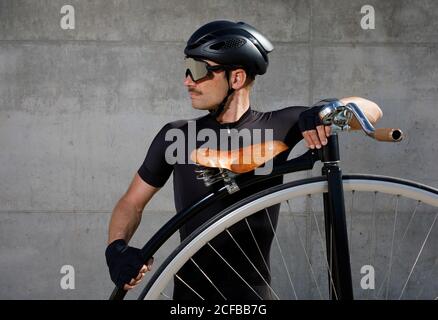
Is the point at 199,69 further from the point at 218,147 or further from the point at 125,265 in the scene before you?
the point at 125,265

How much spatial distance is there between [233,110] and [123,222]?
0.61 m

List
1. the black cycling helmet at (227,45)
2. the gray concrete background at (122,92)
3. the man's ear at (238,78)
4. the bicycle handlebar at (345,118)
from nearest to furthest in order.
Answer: the bicycle handlebar at (345,118)
the black cycling helmet at (227,45)
the man's ear at (238,78)
the gray concrete background at (122,92)

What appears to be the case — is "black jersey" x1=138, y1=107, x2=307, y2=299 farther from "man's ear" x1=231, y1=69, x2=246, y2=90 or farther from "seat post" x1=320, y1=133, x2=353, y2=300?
"seat post" x1=320, y1=133, x2=353, y2=300

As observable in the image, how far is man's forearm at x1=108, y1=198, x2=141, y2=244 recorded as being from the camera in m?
2.70

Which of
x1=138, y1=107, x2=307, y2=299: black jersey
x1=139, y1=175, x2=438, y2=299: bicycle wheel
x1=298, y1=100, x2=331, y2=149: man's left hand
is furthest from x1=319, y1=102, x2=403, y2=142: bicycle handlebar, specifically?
x1=139, y1=175, x2=438, y2=299: bicycle wheel

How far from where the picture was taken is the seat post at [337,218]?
2.17m

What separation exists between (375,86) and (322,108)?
3.12 meters

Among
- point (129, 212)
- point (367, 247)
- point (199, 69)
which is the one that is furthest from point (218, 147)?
point (367, 247)

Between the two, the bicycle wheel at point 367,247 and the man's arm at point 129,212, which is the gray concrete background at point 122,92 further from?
the man's arm at point 129,212

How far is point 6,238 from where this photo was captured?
5.29 metres

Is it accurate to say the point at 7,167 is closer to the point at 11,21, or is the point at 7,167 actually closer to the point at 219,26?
the point at 11,21

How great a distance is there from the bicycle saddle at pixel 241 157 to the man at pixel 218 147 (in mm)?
196

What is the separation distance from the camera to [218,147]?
2.75 m

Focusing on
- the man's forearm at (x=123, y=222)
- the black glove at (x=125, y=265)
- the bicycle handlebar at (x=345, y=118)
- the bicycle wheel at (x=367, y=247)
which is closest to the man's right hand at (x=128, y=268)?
the black glove at (x=125, y=265)
